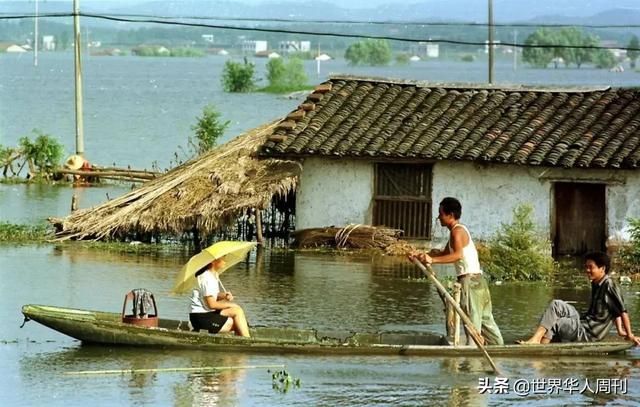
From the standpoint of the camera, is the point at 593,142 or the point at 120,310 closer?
the point at 120,310

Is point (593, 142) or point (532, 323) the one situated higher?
point (593, 142)

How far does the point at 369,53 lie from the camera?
185 metres

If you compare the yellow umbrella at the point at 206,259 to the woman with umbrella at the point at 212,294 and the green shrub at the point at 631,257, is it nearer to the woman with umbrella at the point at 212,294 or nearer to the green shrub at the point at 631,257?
the woman with umbrella at the point at 212,294

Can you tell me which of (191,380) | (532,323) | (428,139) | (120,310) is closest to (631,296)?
(532,323)

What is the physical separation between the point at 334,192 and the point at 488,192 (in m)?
2.72

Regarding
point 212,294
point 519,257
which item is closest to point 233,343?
point 212,294

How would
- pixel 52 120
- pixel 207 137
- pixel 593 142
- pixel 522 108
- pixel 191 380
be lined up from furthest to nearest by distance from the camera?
pixel 52 120 < pixel 207 137 < pixel 522 108 < pixel 593 142 < pixel 191 380

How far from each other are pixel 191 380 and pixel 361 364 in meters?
1.96

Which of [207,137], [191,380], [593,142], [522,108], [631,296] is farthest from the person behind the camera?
[207,137]

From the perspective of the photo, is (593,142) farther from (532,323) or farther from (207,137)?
(207,137)

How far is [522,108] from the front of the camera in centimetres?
2909

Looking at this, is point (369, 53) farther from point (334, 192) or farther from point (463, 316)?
point (463, 316)

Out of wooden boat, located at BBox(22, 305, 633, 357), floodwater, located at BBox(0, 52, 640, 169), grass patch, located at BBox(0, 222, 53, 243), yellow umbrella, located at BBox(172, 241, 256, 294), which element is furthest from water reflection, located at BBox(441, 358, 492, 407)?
floodwater, located at BBox(0, 52, 640, 169)

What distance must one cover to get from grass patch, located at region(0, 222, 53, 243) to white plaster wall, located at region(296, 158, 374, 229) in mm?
4662
